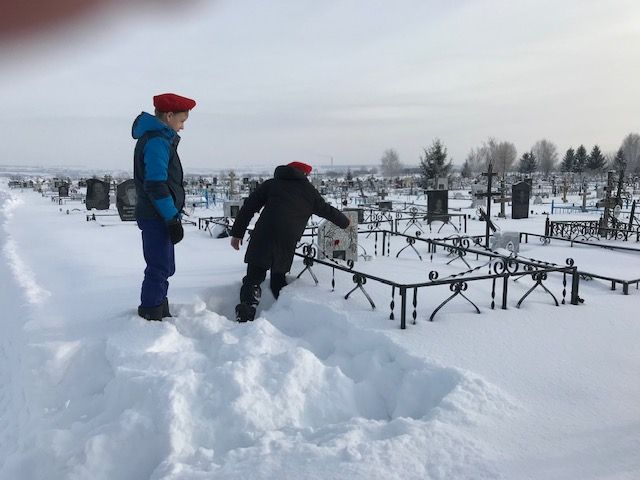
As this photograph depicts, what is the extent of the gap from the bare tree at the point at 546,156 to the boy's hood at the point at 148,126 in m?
114

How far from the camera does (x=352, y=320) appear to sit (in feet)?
15.4

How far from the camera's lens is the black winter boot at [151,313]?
4664 millimetres

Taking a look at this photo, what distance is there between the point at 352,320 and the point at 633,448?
2.49 meters

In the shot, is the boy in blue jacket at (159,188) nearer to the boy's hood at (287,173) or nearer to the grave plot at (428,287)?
the boy's hood at (287,173)

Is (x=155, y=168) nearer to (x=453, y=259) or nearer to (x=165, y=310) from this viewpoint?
(x=165, y=310)

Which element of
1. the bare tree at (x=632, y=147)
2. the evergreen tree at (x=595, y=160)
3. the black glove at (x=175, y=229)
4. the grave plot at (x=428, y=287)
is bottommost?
the grave plot at (x=428, y=287)

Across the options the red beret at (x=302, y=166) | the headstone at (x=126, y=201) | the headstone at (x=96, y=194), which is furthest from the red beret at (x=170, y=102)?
the headstone at (x=96, y=194)

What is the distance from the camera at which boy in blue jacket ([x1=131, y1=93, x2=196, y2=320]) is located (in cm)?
433

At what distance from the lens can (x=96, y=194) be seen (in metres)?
20.7

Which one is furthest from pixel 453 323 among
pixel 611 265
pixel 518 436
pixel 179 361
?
pixel 611 265

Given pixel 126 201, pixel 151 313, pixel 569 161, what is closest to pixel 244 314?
pixel 151 313

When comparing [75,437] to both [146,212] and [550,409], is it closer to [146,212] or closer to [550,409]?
[146,212]

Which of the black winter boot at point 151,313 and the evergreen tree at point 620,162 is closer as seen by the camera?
the black winter boot at point 151,313

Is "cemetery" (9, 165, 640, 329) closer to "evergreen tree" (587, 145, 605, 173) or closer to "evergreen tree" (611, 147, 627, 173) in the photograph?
"evergreen tree" (611, 147, 627, 173)
